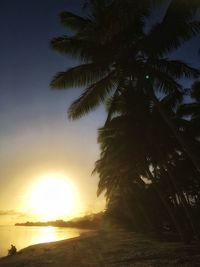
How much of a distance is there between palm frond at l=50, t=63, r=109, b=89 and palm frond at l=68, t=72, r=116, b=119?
350 millimetres

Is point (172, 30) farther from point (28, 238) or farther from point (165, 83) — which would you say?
point (28, 238)

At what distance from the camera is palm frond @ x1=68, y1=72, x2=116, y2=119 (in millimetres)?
15375

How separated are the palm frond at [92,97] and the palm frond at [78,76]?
0.35 m

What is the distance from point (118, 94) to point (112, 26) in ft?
21.9

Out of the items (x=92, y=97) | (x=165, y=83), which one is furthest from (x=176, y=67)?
(x=92, y=97)

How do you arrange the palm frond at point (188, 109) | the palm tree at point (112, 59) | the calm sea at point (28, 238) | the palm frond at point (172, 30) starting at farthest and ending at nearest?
the calm sea at point (28, 238)
the palm frond at point (188, 109)
the palm tree at point (112, 59)
the palm frond at point (172, 30)

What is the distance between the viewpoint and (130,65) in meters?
14.8

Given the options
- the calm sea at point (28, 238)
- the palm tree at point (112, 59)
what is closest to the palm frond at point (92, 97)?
the palm tree at point (112, 59)

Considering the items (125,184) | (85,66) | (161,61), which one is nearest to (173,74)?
(161,61)

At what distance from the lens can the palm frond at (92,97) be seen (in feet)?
50.4

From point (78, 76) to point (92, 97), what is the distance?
1217 mm

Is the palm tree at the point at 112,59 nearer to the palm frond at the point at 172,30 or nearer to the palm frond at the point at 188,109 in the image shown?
the palm frond at the point at 172,30

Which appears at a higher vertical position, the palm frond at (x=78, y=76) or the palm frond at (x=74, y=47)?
the palm frond at (x=74, y=47)

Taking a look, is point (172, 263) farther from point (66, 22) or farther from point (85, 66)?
point (66, 22)
